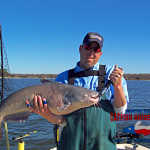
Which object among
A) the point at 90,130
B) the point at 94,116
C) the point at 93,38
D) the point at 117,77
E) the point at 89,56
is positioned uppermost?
the point at 93,38

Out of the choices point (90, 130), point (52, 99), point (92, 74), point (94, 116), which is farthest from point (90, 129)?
point (92, 74)

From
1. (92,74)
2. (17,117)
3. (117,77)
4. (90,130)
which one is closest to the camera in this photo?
(117,77)

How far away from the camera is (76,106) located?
9.46 ft

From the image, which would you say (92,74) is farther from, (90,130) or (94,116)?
(90,130)

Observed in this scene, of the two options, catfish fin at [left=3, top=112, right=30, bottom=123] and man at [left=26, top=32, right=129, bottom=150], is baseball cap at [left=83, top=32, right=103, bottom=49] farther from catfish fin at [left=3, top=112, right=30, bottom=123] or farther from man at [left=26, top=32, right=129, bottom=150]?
catfish fin at [left=3, top=112, right=30, bottom=123]

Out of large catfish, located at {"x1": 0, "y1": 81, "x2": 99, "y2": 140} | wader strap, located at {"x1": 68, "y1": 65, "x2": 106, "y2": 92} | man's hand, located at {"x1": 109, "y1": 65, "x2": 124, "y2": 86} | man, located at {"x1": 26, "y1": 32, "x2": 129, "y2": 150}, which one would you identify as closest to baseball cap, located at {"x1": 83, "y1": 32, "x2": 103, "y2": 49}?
man, located at {"x1": 26, "y1": 32, "x2": 129, "y2": 150}

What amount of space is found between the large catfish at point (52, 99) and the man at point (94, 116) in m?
0.12

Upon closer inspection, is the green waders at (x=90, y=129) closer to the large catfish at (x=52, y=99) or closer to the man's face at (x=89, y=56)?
the large catfish at (x=52, y=99)

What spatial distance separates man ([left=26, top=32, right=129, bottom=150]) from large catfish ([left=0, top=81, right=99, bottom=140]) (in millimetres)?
117

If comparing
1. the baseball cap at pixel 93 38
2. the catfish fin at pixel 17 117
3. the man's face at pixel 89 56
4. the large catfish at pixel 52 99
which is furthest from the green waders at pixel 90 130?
the baseball cap at pixel 93 38

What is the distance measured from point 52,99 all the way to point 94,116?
857 millimetres

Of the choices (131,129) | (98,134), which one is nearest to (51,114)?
(98,134)

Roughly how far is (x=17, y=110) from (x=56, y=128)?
846mm

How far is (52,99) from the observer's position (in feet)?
9.98
